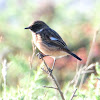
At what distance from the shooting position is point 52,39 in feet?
13.7

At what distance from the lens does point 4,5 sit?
11.4 metres

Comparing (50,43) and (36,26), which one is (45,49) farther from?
(36,26)

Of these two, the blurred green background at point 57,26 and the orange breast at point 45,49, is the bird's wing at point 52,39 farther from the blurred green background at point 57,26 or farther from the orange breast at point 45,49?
the blurred green background at point 57,26

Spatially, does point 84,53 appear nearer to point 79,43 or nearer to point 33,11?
point 79,43

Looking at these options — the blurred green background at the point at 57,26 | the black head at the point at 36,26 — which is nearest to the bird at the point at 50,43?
the black head at the point at 36,26

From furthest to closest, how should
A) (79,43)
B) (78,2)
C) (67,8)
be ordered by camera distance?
(78,2) < (67,8) < (79,43)

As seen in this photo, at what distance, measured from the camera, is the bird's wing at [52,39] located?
4.16 m

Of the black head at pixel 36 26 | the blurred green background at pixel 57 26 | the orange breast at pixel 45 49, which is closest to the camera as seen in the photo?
the orange breast at pixel 45 49

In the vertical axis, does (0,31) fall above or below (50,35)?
above

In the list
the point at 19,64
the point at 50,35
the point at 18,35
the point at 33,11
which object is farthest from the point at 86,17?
the point at 19,64

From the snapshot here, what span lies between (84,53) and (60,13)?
2.35 metres

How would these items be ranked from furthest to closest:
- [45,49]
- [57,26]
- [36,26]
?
[57,26], [36,26], [45,49]

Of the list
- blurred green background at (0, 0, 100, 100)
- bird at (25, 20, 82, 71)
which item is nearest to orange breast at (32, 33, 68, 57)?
bird at (25, 20, 82, 71)

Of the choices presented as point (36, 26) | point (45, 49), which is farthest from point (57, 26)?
point (45, 49)
